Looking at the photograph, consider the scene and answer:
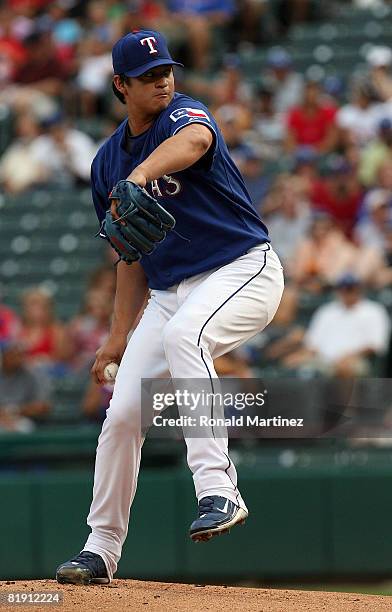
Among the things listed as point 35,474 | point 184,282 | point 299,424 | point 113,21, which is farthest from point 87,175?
point 184,282

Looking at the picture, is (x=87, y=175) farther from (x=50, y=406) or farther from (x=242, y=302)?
(x=242, y=302)

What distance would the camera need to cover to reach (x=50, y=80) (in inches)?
520

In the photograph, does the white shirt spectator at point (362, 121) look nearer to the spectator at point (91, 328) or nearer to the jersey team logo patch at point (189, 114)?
the spectator at point (91, 328)

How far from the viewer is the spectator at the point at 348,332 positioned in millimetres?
8805

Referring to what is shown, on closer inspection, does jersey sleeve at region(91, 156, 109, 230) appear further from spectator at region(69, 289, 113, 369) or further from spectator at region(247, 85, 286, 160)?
spectator at region(247, 85, 286, 160)

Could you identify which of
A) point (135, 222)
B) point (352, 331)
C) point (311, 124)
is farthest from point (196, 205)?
point (311, 124)

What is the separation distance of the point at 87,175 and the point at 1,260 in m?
1.14

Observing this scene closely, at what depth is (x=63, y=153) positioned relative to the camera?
1188 cm

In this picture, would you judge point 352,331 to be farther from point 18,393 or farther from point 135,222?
point 135,222

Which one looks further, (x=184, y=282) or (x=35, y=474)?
(x=35, y=474)

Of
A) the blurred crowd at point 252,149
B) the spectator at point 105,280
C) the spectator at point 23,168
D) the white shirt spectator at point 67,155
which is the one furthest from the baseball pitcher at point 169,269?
the spectator at point 23,168

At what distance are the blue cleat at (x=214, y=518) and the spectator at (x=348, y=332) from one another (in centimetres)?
415

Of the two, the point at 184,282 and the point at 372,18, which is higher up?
the point at 372,18

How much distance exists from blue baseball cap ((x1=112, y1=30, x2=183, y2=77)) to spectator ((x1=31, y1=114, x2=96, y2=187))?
7.00 m
